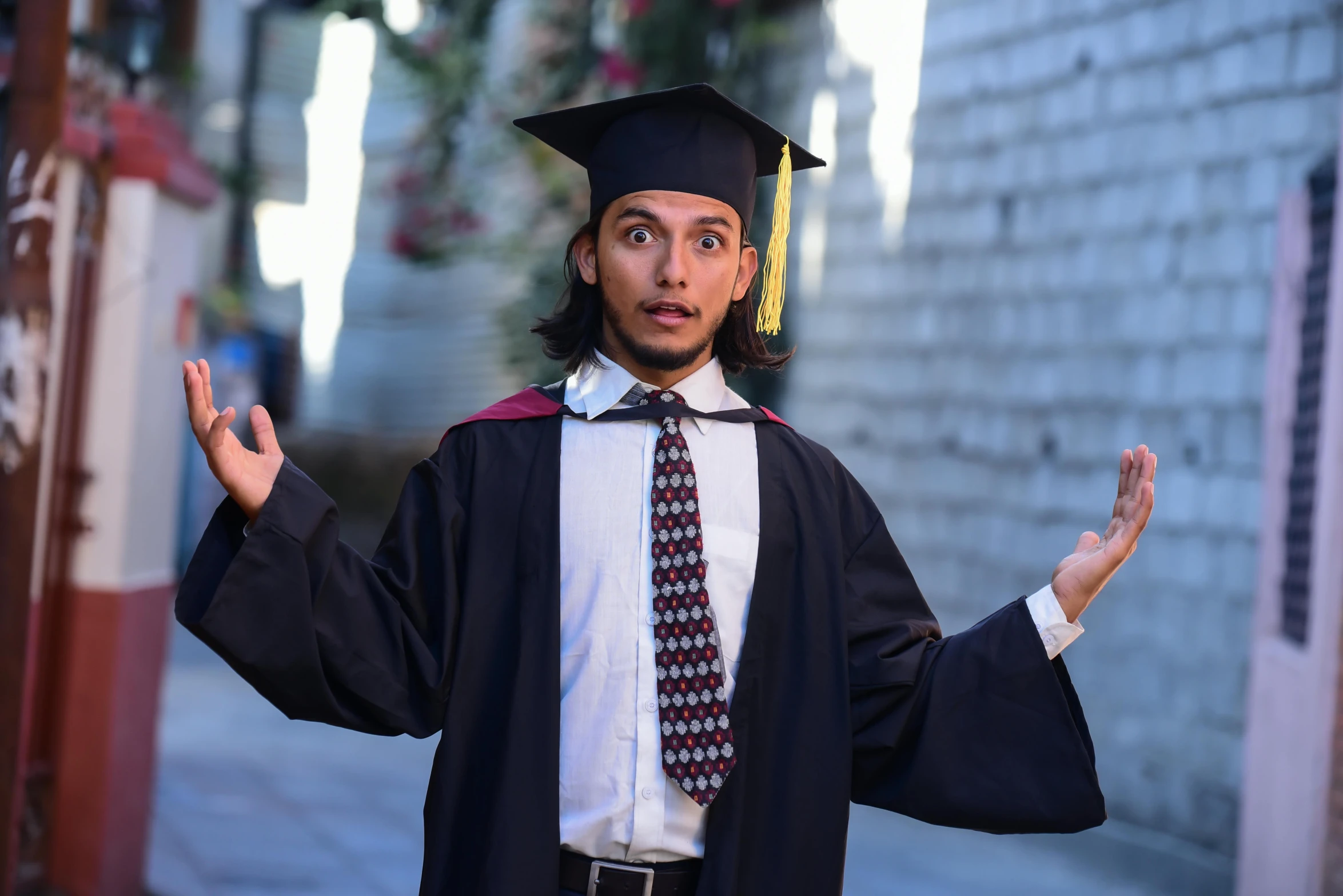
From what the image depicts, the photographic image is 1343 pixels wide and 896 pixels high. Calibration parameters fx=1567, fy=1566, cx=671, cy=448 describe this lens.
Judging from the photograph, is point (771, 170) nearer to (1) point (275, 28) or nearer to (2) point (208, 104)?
(2) point (208, 104)

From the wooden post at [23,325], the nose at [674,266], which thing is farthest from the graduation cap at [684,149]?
the wooden post at [23,325]

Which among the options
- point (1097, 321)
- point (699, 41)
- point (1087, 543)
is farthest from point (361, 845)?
point (699, 41)

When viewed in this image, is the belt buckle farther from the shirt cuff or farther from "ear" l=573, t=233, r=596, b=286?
"ear" l=573, t=233, r=596, b=286

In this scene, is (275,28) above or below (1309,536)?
above

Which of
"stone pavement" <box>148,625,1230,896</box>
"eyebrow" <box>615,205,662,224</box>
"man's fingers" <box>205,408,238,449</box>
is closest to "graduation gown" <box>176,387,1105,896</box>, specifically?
"man's fingers" <box>205,408,238,449</box>

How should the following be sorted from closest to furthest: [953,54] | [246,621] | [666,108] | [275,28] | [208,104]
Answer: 1. [246,621]
2. [666,108]
3. [953,54]
4. [208,104]
5. [275,28]

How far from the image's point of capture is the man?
245cm

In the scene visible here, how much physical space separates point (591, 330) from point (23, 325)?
1.41 metres

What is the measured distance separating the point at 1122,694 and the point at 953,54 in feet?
10.3

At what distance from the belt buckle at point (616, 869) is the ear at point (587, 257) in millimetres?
1022

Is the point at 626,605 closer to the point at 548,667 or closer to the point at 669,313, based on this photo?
the point at 548,667

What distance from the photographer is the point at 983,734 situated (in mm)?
2646

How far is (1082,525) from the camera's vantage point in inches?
256

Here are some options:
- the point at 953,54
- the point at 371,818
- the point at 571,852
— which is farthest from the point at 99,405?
the point at 953,54
